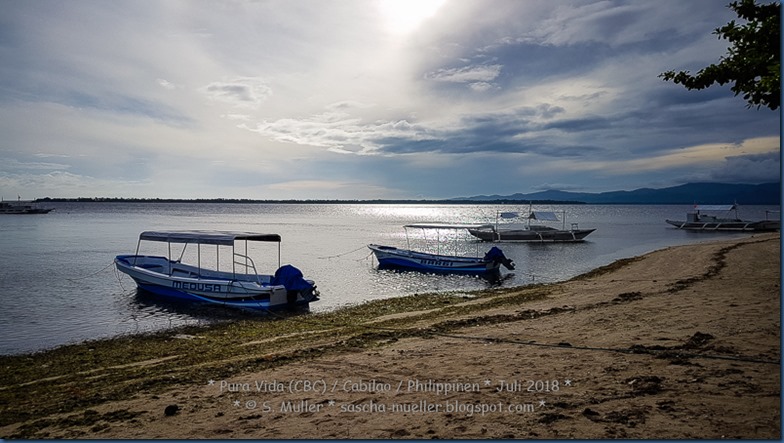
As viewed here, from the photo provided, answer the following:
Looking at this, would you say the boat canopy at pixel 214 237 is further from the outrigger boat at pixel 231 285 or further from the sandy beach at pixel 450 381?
the sandy beach at pixel 450 381

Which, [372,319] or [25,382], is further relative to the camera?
[372,319]

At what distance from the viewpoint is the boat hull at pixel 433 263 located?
113 ft

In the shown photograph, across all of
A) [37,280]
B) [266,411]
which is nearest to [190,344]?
[266,411]

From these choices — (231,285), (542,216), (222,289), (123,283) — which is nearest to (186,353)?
(231,285)

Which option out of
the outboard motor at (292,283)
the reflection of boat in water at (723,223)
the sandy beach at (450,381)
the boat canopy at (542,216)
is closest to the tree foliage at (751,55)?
the sandy beach at (450,381)

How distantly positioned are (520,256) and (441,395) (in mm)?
42058

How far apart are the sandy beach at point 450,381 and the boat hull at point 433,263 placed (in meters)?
19.2

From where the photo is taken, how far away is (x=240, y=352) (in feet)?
40.8

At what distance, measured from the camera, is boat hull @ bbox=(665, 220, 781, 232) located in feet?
233

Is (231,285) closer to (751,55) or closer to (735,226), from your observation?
(751,55)

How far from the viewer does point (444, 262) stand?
3575 cm

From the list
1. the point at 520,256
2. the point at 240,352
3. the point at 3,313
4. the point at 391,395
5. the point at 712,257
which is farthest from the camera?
the point at 520,256

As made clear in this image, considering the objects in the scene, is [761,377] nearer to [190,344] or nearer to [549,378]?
[549,378]

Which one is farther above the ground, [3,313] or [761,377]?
[761,377]
